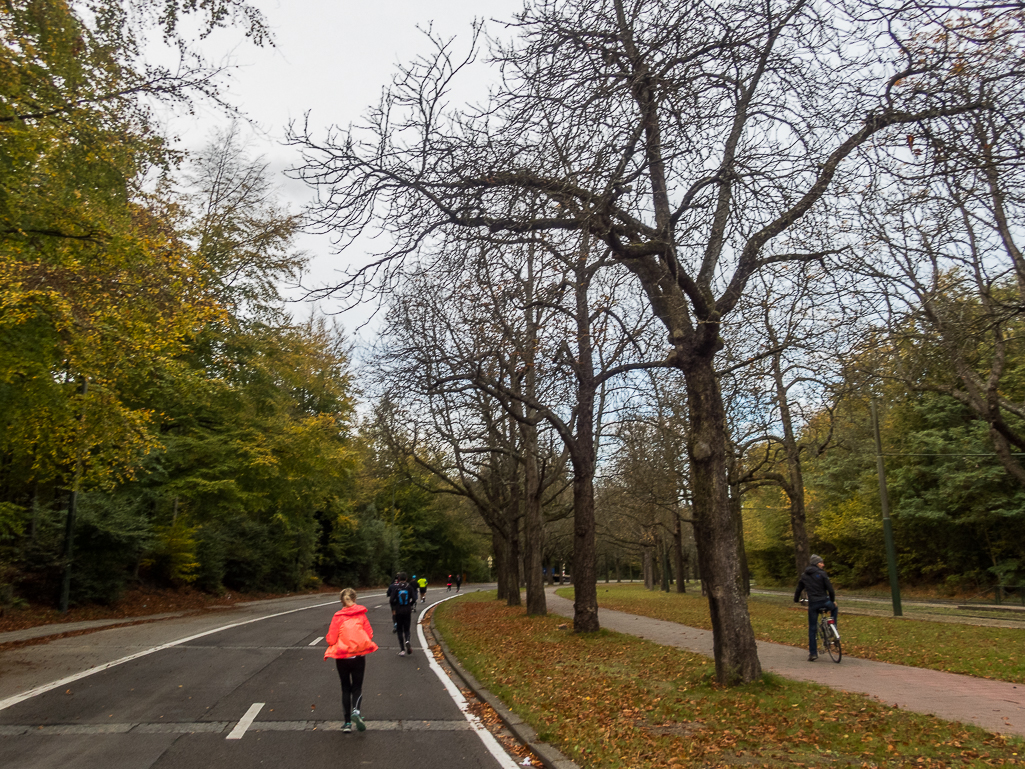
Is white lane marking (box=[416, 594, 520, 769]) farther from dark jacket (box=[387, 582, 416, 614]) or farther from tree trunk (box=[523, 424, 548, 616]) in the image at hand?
tree trunk (box=[523, 424, 548, 616])

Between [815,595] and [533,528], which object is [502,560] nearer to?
[533,528]

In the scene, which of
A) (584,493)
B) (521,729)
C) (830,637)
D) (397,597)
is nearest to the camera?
(521,729)

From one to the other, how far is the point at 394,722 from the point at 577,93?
755cm

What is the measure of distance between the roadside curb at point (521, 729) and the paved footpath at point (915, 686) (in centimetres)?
434

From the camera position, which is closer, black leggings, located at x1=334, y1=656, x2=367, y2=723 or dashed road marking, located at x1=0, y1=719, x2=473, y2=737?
dashed road marking, located at x1=0, y1=719, x2=473, y2=737

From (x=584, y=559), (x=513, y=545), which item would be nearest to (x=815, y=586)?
(x=584, y=559)

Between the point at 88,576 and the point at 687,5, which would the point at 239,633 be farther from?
the point at 687,5

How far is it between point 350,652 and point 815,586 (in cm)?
833

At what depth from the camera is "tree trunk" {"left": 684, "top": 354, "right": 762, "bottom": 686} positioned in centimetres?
916

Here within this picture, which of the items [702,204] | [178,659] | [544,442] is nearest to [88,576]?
[178,659]

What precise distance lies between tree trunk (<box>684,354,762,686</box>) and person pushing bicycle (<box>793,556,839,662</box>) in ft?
11.4

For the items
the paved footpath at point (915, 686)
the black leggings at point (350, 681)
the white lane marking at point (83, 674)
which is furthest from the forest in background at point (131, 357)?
the paved footpath at point (915, 686)

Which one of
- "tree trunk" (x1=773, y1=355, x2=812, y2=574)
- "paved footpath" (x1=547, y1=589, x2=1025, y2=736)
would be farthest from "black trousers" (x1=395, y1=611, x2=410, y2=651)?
"tree trunk" (x1=773, y1=355, x2=812, y2=574)

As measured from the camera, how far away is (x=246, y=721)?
791 centimetres
